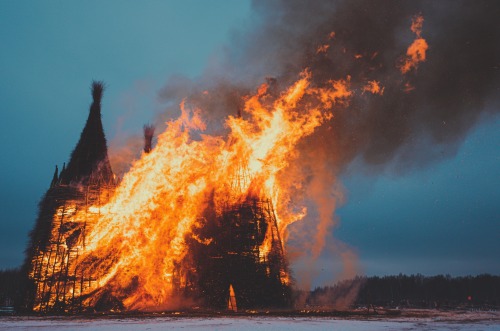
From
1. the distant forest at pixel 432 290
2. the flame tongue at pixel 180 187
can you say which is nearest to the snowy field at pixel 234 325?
the flame tongue at pixel 180 187

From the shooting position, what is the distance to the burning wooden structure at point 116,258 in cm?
2659

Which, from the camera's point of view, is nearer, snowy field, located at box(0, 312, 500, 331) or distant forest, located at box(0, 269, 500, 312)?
snowy field, located at box(0, 312, 500, 331)

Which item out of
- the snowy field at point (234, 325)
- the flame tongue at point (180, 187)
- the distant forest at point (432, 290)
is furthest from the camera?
the distant forest at point (432, 290)

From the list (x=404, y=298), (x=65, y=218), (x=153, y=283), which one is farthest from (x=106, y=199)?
(x=404, y=298)

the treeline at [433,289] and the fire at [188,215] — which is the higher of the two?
the fire at [188,215]

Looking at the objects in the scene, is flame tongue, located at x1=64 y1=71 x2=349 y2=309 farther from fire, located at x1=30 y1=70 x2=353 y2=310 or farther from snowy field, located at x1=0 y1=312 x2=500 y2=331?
snowy field, located at x1=0 y1=312 x2=500 y2=331

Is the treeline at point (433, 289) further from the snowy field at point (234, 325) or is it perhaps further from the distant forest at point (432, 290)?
the snowy field at point (234, 325)

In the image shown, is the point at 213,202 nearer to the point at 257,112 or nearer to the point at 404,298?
the point at 257,112

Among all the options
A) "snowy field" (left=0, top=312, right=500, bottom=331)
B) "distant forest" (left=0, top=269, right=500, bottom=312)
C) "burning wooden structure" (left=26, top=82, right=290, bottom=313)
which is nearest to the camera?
"snowy field" (left=0, top=312, right=500, bottom=331)

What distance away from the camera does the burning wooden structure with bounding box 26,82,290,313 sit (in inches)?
1047

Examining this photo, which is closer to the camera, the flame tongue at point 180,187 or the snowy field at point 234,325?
the snowy field at point 234,325

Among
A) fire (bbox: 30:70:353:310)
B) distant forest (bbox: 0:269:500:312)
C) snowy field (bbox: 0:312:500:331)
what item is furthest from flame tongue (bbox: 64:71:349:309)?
distant forest (bbox: 0:269:500:312)

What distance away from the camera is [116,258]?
1096 inches

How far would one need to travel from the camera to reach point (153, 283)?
2772 cm
